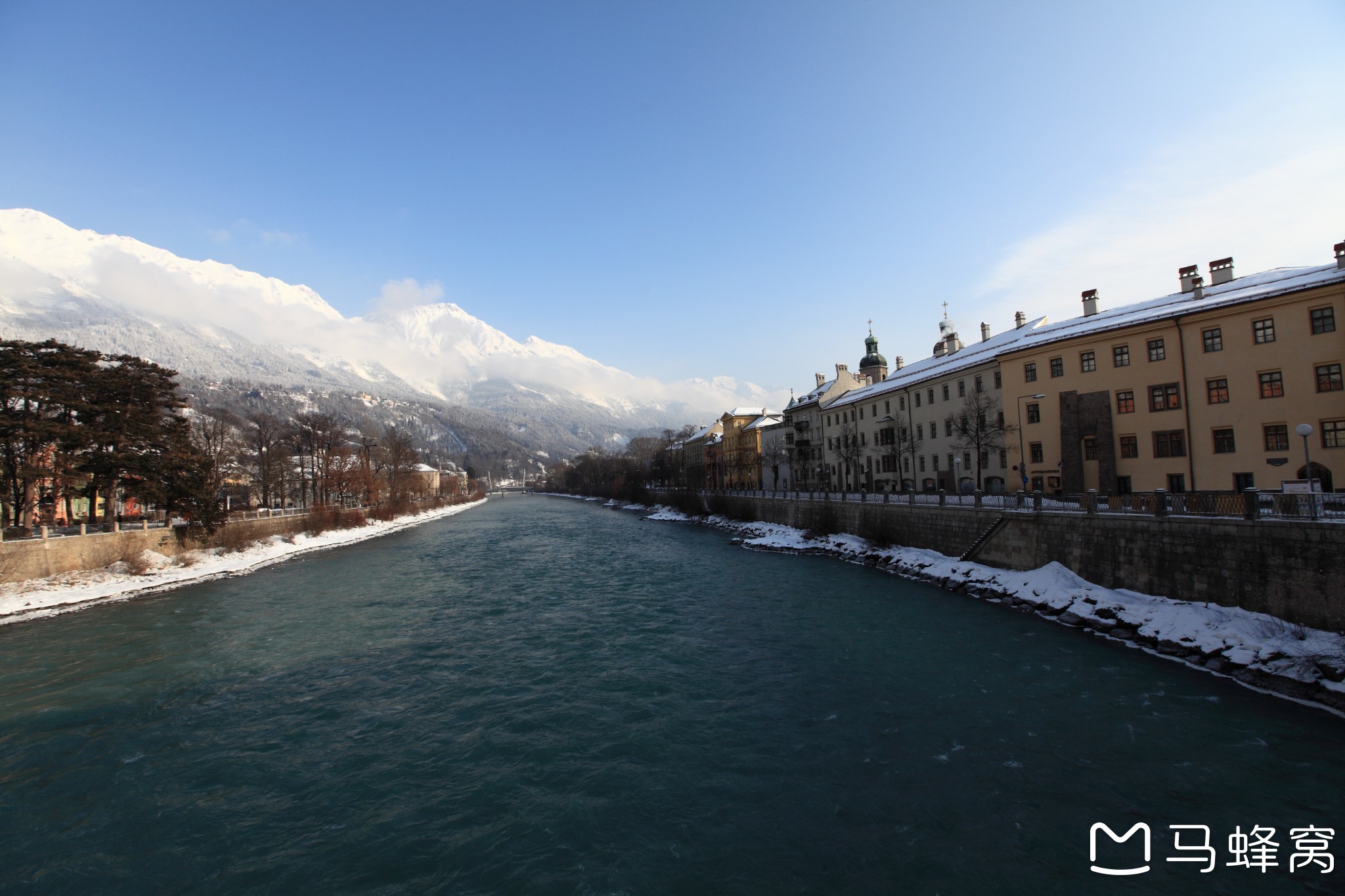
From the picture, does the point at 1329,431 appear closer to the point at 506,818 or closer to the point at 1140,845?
the point at 1140,845

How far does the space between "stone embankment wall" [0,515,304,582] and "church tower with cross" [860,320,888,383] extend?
67167mm

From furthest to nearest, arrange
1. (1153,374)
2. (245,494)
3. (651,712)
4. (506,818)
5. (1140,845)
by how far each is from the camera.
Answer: (245,494)
(1153,374)
(651,712)
(506,818)
(1140,845)

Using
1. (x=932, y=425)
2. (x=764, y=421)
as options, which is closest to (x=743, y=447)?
(x=764, y=421)

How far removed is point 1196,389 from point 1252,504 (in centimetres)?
1399

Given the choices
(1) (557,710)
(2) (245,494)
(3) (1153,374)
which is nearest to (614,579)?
(1) (557,710)

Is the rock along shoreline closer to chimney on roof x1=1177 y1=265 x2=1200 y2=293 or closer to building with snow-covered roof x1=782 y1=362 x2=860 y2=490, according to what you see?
chimney on roof x1=1177 y1=265 x2=1200 y2=293

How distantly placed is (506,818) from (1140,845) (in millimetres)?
9714

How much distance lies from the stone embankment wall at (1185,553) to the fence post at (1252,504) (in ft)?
0.78

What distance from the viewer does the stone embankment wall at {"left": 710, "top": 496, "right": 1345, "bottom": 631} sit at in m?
15.3

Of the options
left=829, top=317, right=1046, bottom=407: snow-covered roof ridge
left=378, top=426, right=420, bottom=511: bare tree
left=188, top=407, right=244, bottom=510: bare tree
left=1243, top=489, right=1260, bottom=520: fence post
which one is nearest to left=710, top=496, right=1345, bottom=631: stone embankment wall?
left=1243, top=489, right=1260, bottom=520: fence post

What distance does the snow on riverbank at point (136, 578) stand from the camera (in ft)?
82.4

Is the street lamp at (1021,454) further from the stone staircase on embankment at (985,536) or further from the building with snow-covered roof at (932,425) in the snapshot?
the stone staircase on embankment at (985,536)

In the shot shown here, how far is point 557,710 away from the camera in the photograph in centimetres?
1336

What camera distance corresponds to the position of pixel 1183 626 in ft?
56.0
